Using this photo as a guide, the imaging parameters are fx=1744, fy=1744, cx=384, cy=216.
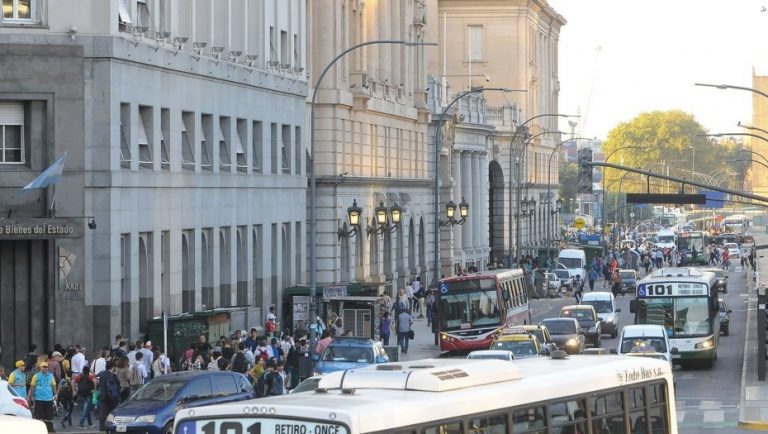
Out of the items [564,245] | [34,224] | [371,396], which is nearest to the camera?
[371,396]

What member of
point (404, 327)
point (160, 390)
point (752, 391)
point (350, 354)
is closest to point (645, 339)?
Result: point (752, 391)

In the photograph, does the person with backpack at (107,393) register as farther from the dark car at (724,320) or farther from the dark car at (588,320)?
the dark car at (724,320)

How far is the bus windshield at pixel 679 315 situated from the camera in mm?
48219

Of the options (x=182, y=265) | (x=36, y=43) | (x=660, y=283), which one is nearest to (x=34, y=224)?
(x=36, y=43)

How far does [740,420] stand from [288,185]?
1082 inches

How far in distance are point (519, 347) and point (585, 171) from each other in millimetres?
6817

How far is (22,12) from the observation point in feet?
132

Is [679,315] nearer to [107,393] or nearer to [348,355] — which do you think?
[348,355]

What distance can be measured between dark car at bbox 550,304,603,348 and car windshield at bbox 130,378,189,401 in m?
27.0

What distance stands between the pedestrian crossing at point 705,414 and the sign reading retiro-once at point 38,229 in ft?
45.8

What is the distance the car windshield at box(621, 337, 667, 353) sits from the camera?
41812mm

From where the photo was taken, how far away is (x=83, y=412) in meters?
34.2

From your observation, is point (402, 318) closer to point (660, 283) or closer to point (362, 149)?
point (660, 283)

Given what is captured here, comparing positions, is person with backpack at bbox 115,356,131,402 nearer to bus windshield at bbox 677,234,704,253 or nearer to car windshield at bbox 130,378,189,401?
car windshield at bbox 130,378,189,401
